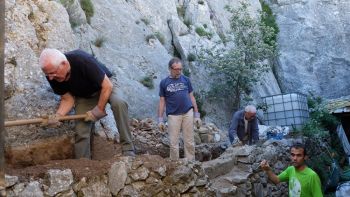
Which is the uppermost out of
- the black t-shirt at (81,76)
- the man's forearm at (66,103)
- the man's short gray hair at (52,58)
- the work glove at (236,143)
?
the man's short gray hair at (52,58)

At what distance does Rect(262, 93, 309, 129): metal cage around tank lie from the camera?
15.1 m

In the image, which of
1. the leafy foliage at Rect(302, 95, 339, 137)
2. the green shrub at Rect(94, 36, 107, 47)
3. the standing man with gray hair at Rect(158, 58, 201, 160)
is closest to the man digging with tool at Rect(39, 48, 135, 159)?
the standing man with gray hair at Rect(158, 58, 201, 160)

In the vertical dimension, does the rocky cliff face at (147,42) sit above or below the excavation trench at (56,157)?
above

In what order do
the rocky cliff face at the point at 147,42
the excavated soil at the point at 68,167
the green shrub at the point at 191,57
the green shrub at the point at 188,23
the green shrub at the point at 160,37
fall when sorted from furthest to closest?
the green shrub at the point at 188,23 → the green shrub at the point at 191,57 → the green shrub at the point at 160,37 → the rocky cliff face at the point at 147,42 → the excavated soil at the point at 68,167

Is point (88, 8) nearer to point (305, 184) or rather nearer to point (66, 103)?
point (66, 103)

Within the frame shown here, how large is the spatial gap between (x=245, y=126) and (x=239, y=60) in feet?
14.2

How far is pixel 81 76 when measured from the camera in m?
5.14

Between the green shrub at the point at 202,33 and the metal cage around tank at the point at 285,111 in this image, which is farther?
the green shrub at the point at 202,33

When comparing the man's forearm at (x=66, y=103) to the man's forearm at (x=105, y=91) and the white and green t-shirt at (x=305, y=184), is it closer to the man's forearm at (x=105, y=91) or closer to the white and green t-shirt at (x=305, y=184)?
the man's forearm at (x=105, y=91)

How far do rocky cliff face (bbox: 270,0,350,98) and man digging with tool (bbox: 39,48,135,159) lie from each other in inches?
567

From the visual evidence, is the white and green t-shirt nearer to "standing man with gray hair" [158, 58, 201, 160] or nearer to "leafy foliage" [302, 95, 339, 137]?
"standing man with gray hair" [158, 58, 201, 160]

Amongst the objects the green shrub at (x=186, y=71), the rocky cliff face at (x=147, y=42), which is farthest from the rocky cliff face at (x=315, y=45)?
the green shrub at (x=186, y=71)

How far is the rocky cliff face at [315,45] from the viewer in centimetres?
1898

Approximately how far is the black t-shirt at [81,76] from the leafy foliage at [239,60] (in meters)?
8.16
